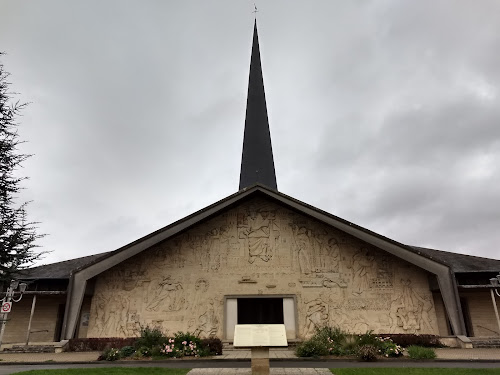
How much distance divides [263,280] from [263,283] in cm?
14

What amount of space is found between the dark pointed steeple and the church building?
42.0ft

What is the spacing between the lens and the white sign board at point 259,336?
7.54 meters

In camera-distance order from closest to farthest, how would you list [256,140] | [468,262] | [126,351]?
[126,351]
[468,262]
[256,140]

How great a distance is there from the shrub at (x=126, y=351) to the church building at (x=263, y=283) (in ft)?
10.1

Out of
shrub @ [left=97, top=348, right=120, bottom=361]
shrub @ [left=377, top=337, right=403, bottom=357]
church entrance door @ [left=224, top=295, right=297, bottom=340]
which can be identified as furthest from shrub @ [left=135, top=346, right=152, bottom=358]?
shrub @ [left=377, top=337, right=403, bottom=357]

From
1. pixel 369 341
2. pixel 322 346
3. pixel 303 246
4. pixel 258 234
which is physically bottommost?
pixel 322 346

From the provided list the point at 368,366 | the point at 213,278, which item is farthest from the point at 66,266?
the point at 368,366

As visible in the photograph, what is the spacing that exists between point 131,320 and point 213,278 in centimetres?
422

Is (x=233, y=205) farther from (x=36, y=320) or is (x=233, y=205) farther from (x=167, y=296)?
(x=36, y=320)

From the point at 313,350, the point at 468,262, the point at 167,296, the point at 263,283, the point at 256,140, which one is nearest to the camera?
the point at 313,350

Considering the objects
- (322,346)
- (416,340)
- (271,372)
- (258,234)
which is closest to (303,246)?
(258,234)

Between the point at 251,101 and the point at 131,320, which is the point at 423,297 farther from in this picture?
the point at 251,101

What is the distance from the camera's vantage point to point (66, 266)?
67.7 feet

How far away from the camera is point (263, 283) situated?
16.5 meters
